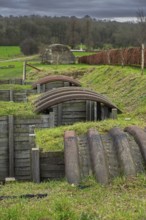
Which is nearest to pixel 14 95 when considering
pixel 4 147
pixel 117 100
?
pixel 117 100

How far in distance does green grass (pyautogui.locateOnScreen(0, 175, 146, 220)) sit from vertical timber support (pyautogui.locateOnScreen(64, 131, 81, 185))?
0.14m

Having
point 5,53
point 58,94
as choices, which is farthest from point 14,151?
point 5,53

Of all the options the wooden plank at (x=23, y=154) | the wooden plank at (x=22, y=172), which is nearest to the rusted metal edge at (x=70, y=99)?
the wooden plank at (x=23, y=154)

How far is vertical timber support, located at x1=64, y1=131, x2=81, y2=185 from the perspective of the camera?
275 inches

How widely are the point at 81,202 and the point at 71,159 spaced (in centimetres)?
166

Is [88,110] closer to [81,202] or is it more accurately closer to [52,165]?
[52,165]

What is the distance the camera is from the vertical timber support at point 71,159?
22.9ft

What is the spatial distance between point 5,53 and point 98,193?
91.1 meters

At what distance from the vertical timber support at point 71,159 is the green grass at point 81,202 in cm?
14

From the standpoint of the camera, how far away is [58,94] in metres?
14.0

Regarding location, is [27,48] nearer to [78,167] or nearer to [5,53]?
[5,53]

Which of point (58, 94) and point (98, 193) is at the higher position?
point (58, 94)

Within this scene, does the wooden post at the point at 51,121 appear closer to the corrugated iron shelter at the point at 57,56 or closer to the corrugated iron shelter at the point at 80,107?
the corrugated iron shelter at the point at 80,107

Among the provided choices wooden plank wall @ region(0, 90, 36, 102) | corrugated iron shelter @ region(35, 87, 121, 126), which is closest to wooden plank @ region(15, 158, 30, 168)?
corrugated iron shelter @ region(35, 87, 121, 126)
